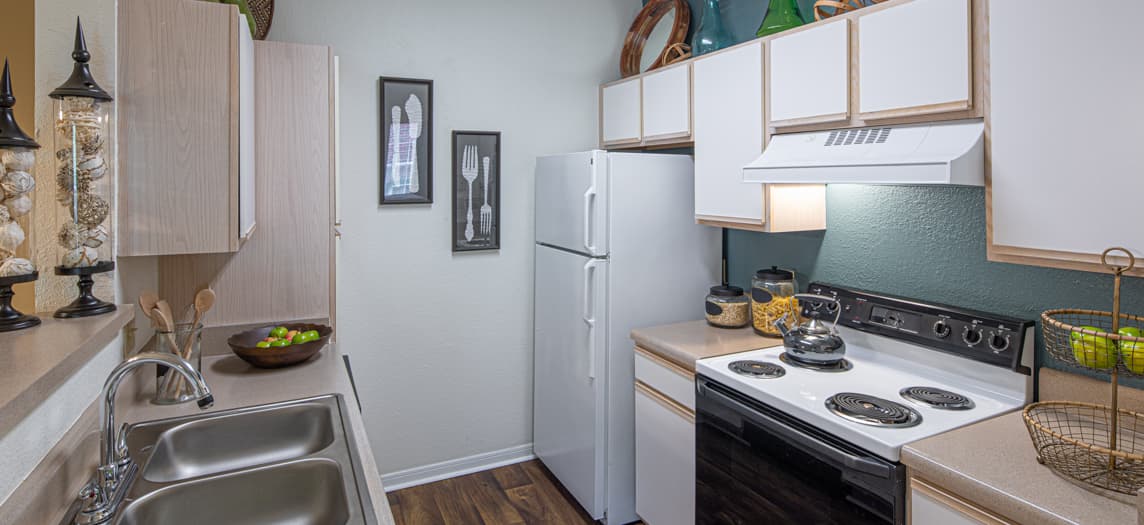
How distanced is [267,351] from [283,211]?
1.74ft

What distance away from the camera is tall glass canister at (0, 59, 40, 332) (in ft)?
3.63

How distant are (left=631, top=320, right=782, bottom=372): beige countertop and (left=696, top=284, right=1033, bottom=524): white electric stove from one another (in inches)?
2.7

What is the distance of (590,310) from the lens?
8.89 ft

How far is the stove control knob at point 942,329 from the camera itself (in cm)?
193

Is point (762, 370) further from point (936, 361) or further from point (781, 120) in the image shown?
point (781, 120)

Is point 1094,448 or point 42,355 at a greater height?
point 42,355

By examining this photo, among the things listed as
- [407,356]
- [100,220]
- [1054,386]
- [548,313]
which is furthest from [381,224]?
[1054,386]

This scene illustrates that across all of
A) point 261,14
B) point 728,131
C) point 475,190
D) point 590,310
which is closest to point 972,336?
A: point 728,131

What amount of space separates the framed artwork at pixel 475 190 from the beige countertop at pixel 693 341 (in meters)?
0.98

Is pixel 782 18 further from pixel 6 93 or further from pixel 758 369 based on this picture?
pixel 6 93

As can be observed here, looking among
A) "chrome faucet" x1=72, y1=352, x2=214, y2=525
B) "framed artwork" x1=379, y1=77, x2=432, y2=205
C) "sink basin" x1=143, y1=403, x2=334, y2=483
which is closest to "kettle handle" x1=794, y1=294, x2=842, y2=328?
"sink basin" x1=143, y1=403, x2=334, y2=483

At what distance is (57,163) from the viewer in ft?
4.48

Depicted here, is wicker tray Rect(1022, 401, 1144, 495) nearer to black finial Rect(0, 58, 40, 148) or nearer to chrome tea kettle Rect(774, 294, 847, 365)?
chrome tea kettle Rect(774, 294, 847, 365)

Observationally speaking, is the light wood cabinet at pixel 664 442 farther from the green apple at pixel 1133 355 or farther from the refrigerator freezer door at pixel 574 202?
the green apple at pixel 1133 355
